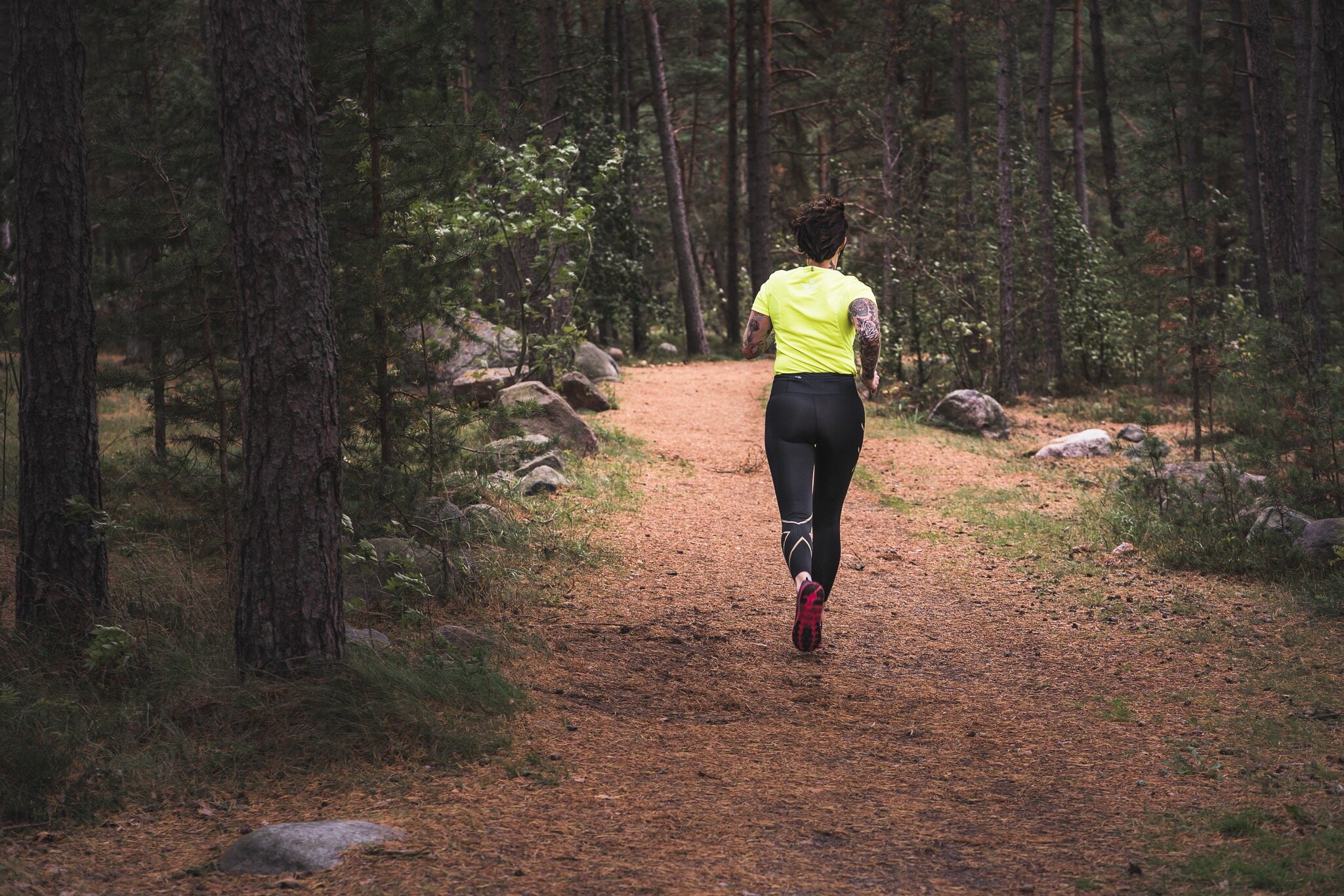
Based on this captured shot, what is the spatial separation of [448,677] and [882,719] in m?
1.96

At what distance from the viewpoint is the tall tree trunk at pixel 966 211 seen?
17.0 m

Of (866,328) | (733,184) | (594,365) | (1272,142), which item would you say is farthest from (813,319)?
(733,184)

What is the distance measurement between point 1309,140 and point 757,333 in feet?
46.5

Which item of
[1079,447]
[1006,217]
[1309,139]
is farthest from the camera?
[1006,217]

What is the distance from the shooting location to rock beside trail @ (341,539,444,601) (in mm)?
6289

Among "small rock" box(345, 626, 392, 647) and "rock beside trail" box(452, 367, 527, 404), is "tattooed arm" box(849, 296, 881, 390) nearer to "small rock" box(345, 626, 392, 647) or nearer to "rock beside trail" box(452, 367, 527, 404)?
"small rock" box(345, 626, 392, 647)

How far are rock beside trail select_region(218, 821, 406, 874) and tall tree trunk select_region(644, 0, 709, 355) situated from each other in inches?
757

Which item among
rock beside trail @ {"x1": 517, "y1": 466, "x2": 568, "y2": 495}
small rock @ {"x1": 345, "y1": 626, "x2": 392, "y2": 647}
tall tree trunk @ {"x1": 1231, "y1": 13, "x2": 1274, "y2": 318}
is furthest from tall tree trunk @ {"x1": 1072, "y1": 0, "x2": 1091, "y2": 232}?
small rock @ {"x1": 345, "y1": 626, "x2": 392, "y2": 647}

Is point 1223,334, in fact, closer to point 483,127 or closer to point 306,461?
point 483,127

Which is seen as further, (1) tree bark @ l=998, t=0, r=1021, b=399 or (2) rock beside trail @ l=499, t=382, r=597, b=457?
(1) tree bark @ l=998, t=0, r=1021, b=399

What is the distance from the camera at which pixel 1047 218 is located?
706 inches

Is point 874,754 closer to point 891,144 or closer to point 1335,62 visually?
point 1335,62

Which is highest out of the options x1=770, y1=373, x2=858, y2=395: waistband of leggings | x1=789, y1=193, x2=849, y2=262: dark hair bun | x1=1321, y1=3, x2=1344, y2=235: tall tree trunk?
x1=1321, y1=3, x2=1344, y2=235: tall tree trunk

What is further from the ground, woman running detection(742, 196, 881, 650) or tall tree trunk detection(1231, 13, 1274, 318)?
tall tree trunk detection(1231, 13, 1274, 318)
